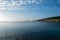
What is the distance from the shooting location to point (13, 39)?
133 feet

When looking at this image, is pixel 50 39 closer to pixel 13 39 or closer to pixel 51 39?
pixel 51 39

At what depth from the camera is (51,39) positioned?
41906 mm

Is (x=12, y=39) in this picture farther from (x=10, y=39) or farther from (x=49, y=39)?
(x=49, y=39)

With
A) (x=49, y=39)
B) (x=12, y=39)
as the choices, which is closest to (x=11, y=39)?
(x=12, y=39)

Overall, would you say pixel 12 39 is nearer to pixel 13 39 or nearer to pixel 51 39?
pixel 13 39

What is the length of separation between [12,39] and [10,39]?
95 cm

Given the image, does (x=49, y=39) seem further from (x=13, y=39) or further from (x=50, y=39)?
(x=13, y=39)

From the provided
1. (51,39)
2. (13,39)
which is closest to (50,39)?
(51,39)

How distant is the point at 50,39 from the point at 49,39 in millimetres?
370

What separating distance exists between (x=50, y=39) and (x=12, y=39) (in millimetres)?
10201

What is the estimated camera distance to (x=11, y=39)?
40.7m

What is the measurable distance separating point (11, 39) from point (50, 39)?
1045 cm

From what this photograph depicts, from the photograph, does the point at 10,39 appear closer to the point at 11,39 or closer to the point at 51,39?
the point at 11,39

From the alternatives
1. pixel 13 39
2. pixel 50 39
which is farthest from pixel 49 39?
pixel 13 39
